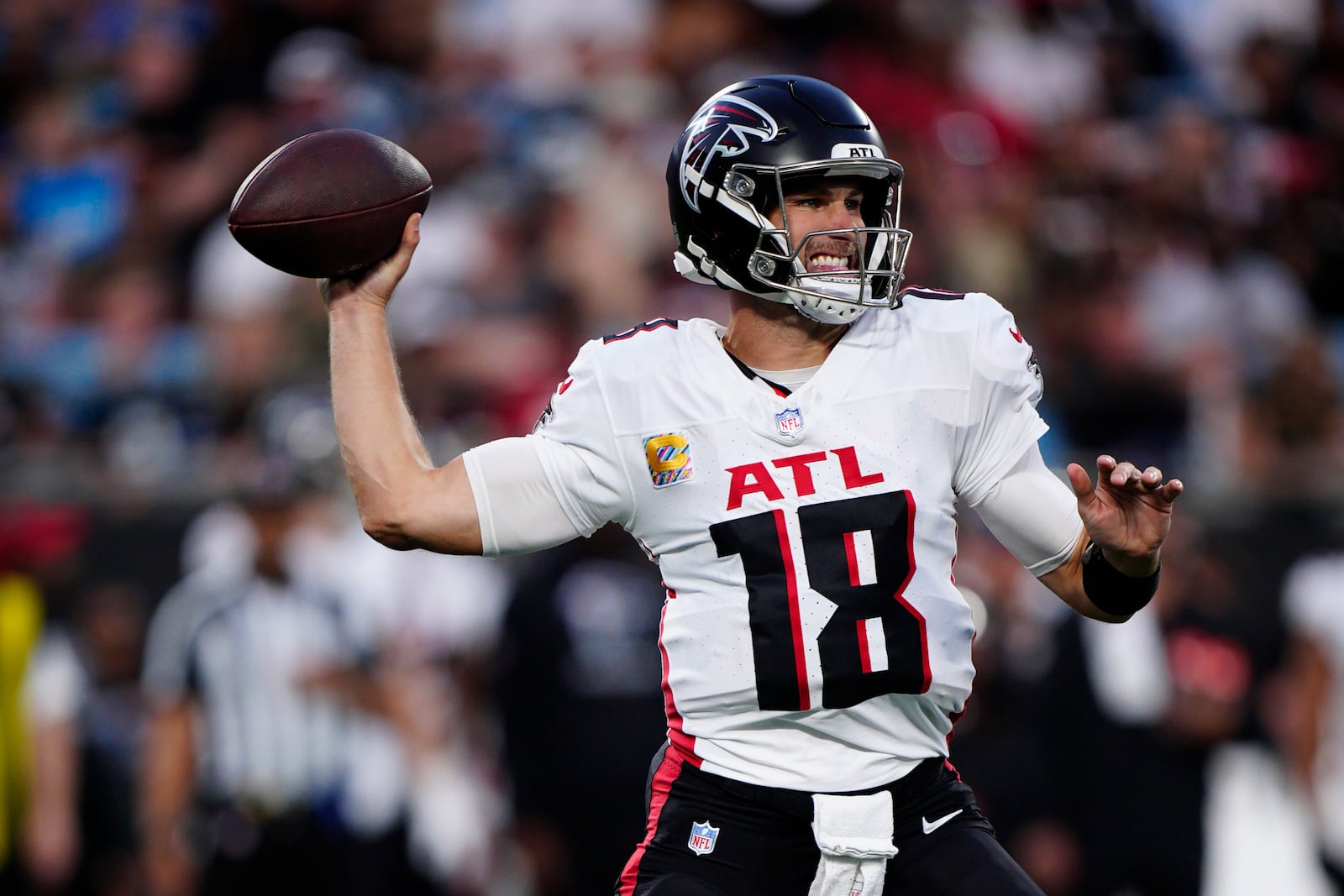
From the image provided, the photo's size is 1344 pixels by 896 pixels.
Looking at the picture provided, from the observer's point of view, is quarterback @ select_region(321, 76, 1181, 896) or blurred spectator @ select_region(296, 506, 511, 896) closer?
quarterback @ select_region(321, 76, 1181, 896)

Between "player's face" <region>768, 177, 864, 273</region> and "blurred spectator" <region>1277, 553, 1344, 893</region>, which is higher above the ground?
"player's face" <region>768, 177, 864, 273</region>

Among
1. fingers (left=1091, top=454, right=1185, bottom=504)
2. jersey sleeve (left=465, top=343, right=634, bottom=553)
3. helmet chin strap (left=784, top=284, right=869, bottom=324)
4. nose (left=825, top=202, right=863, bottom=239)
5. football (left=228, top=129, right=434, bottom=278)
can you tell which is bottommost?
fingers (left=1091, top=454, right=1185, bottom=504)

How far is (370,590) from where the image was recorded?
23.4ft

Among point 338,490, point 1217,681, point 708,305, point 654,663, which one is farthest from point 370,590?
point 1217,681

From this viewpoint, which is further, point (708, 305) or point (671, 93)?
point (671, 93)

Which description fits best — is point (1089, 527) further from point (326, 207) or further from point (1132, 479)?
point (326, 207)

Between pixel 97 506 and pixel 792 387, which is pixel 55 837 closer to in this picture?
pixel 97 506

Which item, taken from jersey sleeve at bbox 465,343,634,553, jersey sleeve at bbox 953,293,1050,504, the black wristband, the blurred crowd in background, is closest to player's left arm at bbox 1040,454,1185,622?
the black wristband

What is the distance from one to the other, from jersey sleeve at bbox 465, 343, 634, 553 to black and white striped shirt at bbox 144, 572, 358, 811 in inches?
148

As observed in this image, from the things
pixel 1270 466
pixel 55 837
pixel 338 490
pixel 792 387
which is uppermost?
pixel 792 387

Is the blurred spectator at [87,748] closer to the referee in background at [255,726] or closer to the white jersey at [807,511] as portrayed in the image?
the referee in background at [255,726]

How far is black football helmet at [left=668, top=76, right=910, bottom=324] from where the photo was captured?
3.23m

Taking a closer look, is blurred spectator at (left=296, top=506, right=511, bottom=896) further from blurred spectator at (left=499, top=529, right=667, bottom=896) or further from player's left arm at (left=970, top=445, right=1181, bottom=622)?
player's left arm at (left=970, top=445, right=1181, bottom=622)

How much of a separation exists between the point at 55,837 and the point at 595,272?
345 cm
